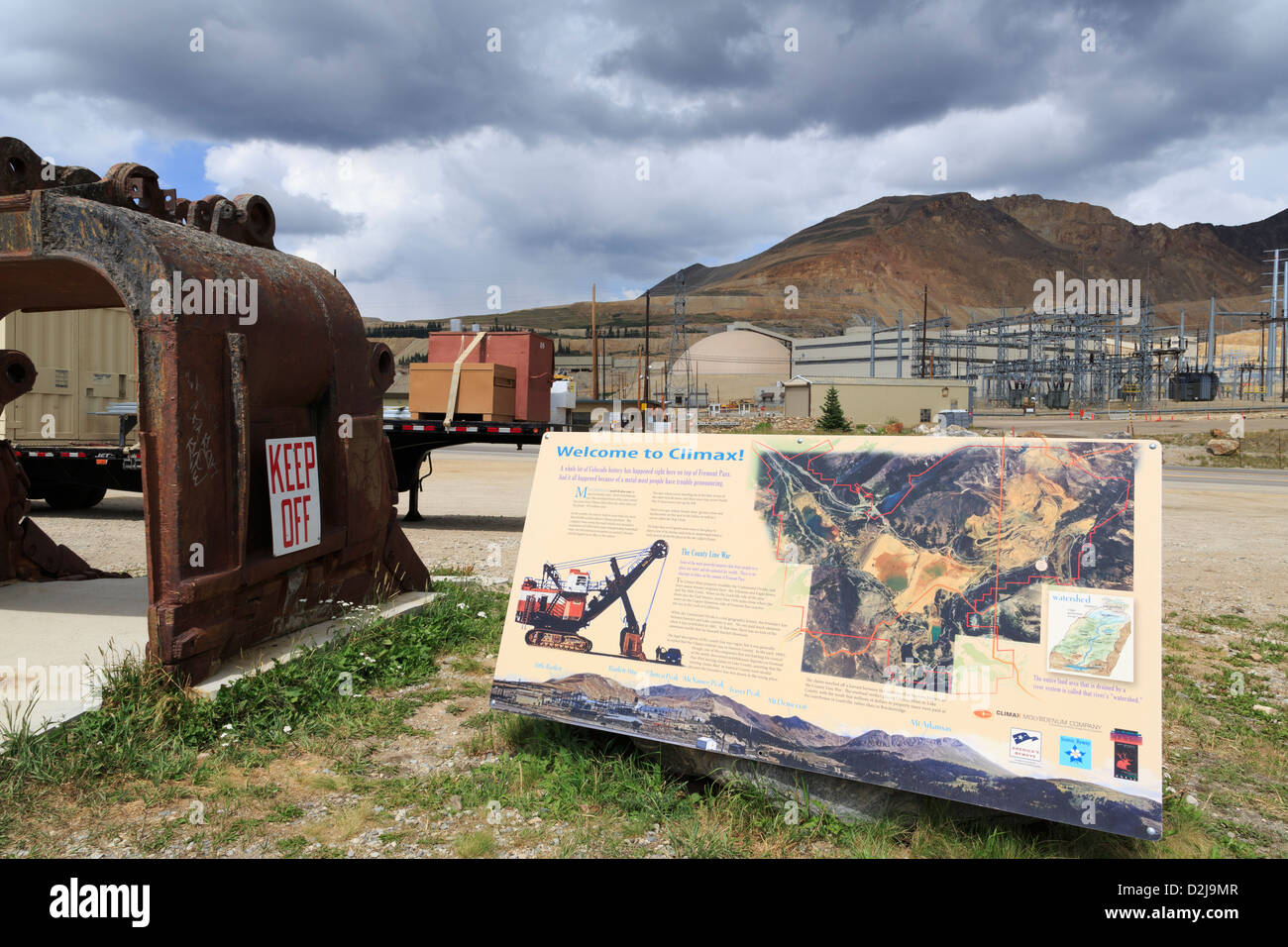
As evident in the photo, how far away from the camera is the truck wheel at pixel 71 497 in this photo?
1293 centimetres

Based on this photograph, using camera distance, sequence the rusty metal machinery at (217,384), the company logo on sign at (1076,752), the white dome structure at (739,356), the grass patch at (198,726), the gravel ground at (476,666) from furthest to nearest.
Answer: the white dome structure at (739,356), the rusty metal machinery at (217,384), the grass patch at (198,726), the gravel ground at (476,666), the company logo on sign at (1076,752)

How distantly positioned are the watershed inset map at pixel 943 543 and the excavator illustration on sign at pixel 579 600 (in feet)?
2.06

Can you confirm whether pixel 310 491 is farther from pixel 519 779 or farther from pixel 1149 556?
pixel 1149 556

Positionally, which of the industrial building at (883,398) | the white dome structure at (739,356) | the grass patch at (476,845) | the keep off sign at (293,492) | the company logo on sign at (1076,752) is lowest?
the grass patch at (476,845)

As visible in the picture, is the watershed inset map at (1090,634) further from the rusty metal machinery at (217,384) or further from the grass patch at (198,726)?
the rusty metal machinery at (217,384)

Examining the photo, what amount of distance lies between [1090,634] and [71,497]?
49.0ft

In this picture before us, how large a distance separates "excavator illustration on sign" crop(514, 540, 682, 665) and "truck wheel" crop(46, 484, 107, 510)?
1222cm

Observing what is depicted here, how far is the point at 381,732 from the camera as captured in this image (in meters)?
4.08

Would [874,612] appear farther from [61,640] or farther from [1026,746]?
[61,640]

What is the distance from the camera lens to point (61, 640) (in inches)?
185

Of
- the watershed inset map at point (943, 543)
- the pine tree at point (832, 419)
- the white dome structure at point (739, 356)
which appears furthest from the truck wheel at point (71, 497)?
the white dome structure at point (739, 356)

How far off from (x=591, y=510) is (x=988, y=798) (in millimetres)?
2027

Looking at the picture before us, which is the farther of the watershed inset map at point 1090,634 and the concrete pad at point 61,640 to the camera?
the concrete pad at point 61,640

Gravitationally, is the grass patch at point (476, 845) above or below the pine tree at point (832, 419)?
below
